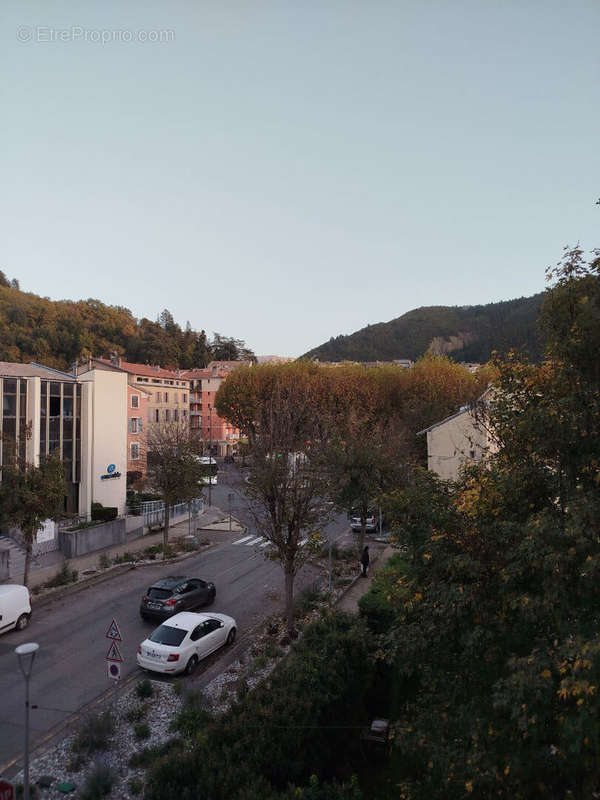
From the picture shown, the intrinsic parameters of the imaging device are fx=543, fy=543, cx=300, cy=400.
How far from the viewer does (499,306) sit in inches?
7008

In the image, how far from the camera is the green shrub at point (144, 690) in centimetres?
1256

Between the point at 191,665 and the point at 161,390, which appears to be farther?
the point at 161,390

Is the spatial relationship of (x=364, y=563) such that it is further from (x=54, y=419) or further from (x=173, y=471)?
(x=54, y=419)

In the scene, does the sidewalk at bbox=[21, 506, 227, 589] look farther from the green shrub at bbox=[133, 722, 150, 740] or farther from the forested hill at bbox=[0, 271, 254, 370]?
the forested hill at bbox=[0, 271, 254, 370]

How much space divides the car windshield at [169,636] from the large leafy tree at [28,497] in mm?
7504

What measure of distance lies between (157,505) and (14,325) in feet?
212

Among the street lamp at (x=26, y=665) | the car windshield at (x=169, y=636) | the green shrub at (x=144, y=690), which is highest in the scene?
the street lamp at (x=26, y=665)

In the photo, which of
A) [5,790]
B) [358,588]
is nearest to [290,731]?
[5,790]

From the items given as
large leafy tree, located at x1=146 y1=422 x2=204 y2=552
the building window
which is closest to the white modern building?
large leafy tree, located at x1=146 y1=422 x2=204 y2=552

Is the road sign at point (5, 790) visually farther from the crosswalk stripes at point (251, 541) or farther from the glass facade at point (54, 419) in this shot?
the crosswalk stripes at point (251, 541)

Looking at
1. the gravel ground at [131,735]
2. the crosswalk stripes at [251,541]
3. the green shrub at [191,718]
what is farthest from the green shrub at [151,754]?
the crosswalk stripes at [251,541]

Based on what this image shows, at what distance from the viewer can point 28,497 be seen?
1858cm

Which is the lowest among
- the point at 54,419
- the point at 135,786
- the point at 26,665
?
the point at 135,786

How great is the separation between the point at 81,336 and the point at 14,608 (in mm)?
78524
